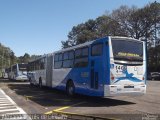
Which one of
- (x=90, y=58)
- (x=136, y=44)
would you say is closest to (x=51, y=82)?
(x=90, y=58)

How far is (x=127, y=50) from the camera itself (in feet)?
57.8

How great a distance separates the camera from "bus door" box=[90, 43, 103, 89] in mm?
17641

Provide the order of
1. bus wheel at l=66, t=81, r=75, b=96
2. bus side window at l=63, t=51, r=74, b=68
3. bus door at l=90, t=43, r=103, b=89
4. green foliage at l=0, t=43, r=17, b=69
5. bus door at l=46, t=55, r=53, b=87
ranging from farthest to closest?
green foliage at l=0, t=43, r=17, b=69 < bus door at l=46, t=55, r=53, b=87 < bus side window at l=63, t=51, r=74, b=68 < bus wheel at l=66, t=81, r=75, b=96 < bus door at l=90, t=43, r=103, b=89

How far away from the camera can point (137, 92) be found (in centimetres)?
1783

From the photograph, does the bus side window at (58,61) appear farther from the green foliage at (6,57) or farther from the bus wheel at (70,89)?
the green foliage at (6,57)

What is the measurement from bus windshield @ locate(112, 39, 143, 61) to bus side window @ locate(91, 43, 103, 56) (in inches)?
27.8

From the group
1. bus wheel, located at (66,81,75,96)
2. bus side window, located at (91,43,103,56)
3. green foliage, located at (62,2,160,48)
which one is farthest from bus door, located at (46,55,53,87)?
green foliage, located at (62,2,160,48)

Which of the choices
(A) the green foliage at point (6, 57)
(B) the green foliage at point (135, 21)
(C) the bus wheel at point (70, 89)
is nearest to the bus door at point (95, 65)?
(C) the bus wheel at point (70, 89)

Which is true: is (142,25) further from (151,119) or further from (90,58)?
(151,119)

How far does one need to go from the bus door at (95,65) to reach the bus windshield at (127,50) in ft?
2.47

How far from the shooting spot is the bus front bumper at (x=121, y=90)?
16.9 metres

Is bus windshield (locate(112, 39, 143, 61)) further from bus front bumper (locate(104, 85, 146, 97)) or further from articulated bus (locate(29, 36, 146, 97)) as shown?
bus front bumper (locate(104, 85, 146, 97))

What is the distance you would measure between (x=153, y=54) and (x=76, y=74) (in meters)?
59.2

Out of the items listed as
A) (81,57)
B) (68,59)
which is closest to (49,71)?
(68,59)
